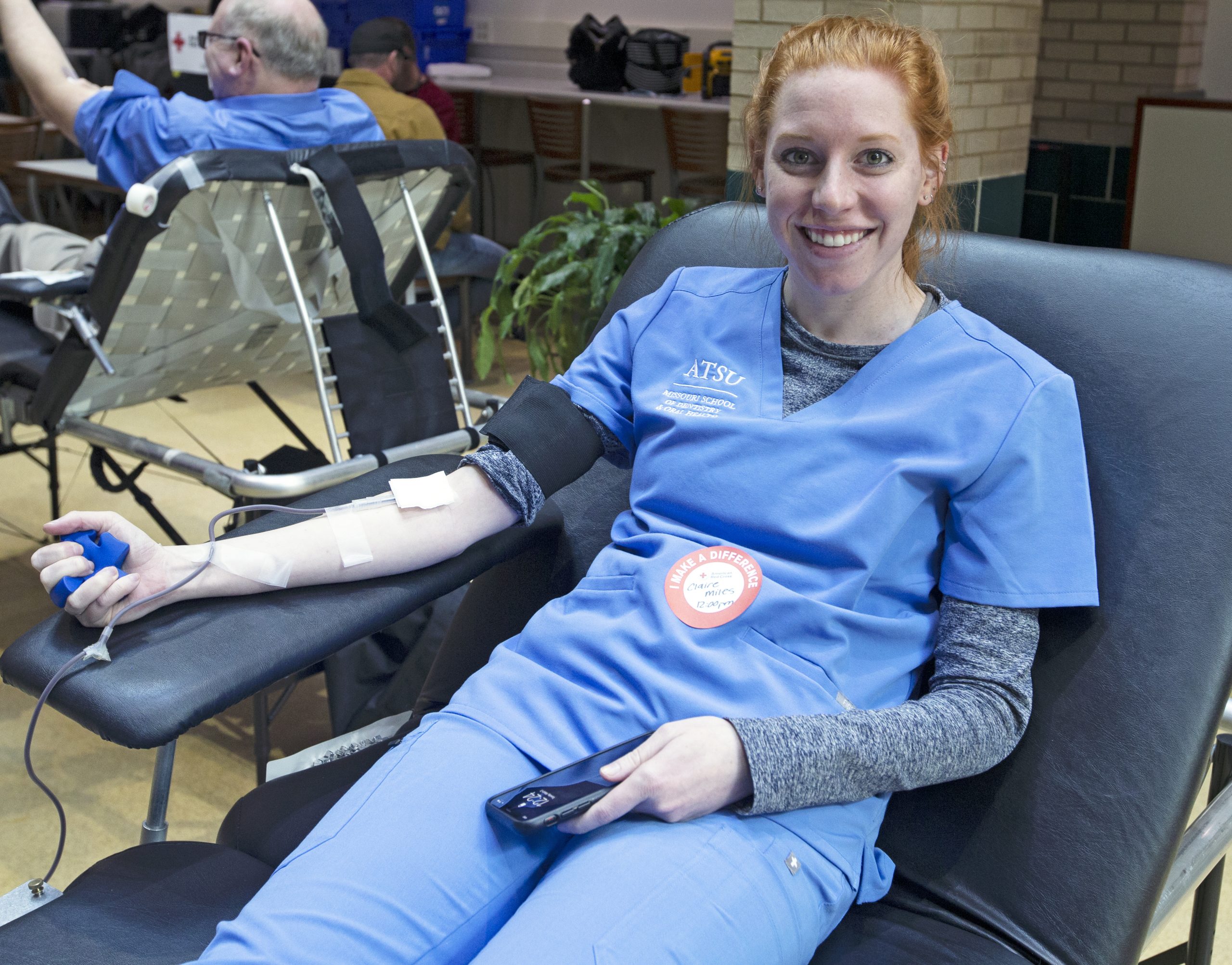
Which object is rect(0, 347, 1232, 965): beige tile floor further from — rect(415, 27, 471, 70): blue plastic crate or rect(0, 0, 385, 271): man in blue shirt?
rect(415, 27, 471, 70): blue plastic crate

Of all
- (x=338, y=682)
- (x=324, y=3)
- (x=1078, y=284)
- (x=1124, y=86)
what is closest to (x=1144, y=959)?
(x=1078, y=284)

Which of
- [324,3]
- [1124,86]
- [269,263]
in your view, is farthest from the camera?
[324,3]

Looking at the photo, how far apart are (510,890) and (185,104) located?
2.10 m

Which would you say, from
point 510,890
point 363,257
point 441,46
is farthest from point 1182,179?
point 441,46

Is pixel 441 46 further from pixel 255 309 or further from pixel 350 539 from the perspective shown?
pixel 350 539

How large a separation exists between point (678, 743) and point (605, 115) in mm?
6033

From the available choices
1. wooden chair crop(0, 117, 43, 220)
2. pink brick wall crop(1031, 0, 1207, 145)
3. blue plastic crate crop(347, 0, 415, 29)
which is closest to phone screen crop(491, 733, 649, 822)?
pink brick wall crop(1031, 0, 1207, 145)

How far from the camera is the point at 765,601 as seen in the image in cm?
107

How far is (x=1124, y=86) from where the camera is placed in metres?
4.79

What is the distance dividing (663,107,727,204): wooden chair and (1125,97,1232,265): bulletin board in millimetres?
1811

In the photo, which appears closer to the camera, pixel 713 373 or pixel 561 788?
pixel 561 788

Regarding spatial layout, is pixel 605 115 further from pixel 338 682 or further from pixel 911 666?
pixel 911 666

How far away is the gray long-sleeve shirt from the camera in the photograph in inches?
38.2

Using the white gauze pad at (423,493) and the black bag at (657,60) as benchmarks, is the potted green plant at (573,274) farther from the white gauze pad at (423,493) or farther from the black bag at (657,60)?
the black bag at (657,60)
